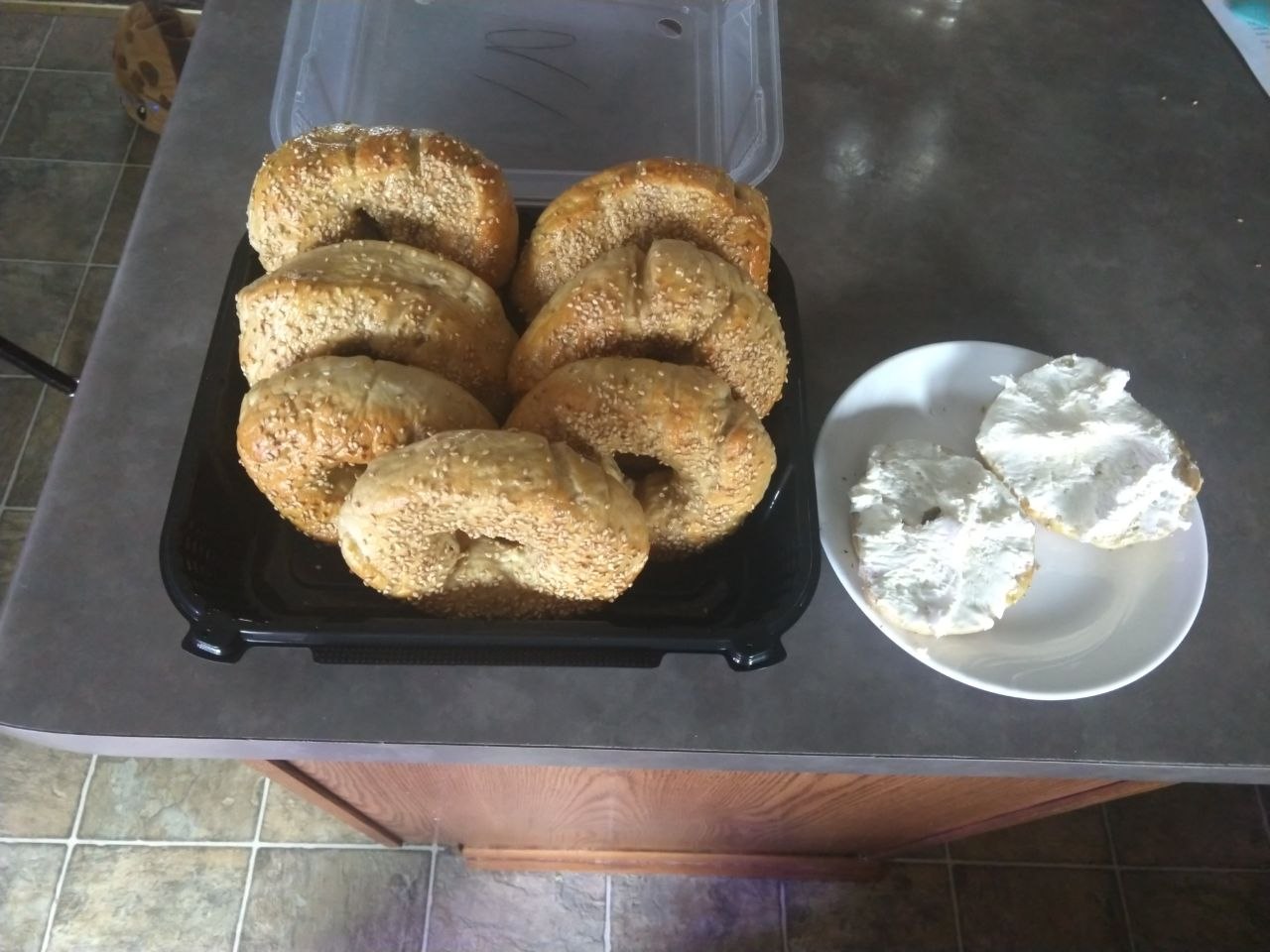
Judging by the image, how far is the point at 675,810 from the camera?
3.64 feet

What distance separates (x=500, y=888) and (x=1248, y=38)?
1.63 m

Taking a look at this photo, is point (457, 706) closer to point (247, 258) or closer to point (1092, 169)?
point (247, 258)

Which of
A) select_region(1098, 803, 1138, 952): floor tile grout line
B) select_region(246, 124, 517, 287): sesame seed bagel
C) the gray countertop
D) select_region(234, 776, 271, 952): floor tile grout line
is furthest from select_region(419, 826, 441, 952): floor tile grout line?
select_region(1098, 803, 1138, 952): floor tile grout line

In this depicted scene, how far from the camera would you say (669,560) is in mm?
796

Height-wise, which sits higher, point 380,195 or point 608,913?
point 380,195

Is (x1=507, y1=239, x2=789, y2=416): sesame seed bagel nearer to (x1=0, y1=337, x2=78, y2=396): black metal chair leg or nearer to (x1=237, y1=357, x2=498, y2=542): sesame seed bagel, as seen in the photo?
(x1=237, y1=357, x2=498, y2=542): sesame seed bagel

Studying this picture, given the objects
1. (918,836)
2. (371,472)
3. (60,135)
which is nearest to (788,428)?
(371,472)

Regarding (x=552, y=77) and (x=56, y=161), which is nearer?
(x=552, y=77)

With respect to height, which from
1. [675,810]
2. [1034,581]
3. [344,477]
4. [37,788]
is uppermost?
[344,477]

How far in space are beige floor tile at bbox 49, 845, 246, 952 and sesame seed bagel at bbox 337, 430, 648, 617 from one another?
1.01 metres

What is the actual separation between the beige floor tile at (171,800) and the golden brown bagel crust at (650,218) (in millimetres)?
1131

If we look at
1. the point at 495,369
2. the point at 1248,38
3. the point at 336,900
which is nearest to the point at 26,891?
the point at 336,900

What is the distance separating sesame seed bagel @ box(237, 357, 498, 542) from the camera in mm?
643

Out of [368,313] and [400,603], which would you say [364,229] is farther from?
[400,603]
